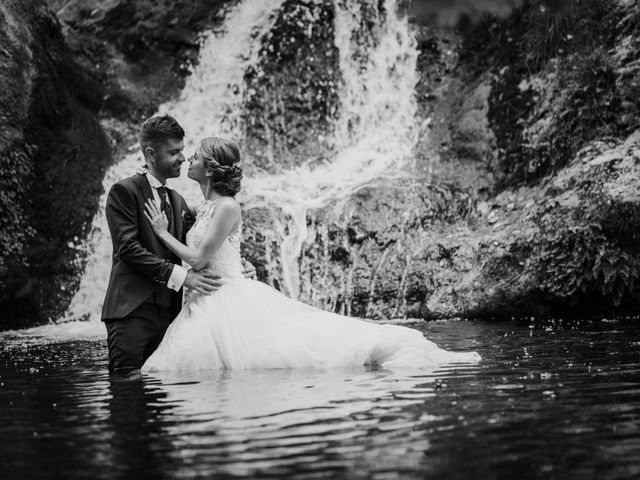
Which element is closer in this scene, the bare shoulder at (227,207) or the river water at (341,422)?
the river water at (341,422)

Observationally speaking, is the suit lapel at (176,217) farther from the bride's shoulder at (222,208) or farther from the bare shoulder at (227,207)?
the bare shoulder at (227,207)

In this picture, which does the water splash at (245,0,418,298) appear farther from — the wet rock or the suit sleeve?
the suit sleeve

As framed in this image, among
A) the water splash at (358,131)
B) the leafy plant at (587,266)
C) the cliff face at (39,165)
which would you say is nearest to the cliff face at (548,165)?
the leafy plant at (587,266)

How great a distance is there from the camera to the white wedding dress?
627 centimetres

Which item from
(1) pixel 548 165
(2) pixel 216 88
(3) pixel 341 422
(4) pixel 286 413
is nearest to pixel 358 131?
(2) pixel 216 88

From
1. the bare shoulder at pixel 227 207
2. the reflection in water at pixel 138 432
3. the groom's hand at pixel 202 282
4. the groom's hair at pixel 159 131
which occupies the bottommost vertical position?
the reflection in water at pixel 138 432

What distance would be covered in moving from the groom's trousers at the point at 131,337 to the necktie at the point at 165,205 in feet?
2.34

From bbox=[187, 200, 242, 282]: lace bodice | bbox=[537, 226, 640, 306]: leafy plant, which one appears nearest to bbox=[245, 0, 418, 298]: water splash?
bbox=[537, 226, 640, 306]: leafy plant

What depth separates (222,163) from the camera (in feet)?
22.4

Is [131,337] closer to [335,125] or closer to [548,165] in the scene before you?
[548,165]

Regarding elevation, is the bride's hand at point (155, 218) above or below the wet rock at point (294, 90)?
below

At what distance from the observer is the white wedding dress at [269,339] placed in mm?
6273

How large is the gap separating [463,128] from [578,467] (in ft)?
38.6

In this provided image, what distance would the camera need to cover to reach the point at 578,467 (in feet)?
10.2
